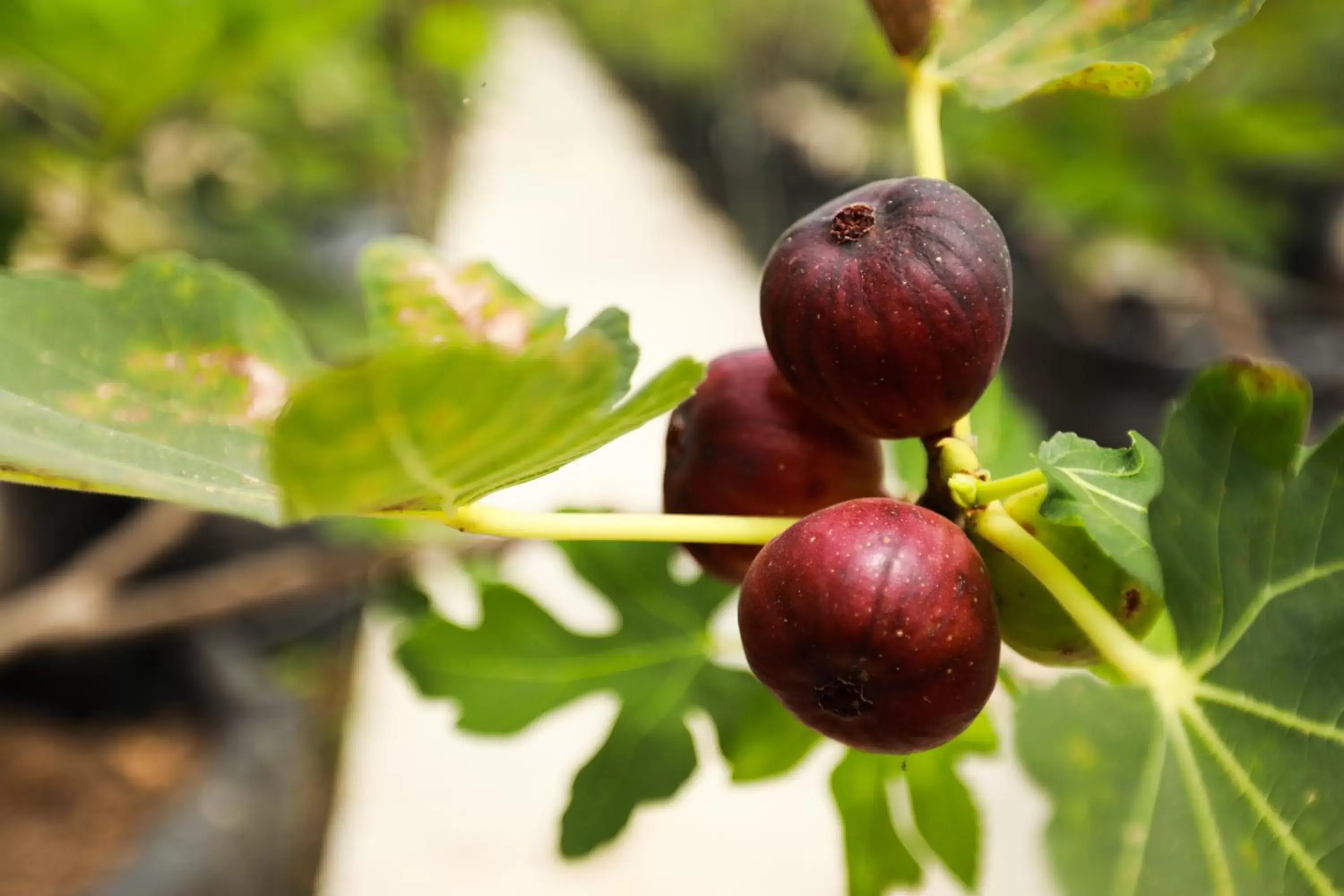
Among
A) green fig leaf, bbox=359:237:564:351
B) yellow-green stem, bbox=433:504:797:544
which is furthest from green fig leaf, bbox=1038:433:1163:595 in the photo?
green fig leaf, bbox=359:237:564:351

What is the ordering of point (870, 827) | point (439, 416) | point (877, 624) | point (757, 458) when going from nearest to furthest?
point (439, 416), point (877, 624), point (757, 458), point (870, 827)

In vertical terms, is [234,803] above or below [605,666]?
below

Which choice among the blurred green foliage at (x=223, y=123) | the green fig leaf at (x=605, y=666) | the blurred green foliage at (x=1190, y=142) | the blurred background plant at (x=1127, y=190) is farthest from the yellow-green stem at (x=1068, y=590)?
the blurred green foliage at (x=223, y=123)

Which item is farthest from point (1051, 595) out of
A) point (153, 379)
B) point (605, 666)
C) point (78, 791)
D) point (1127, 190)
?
point (78, 791)

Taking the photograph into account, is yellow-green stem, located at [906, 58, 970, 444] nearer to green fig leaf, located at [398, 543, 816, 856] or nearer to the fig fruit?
the fig fruit

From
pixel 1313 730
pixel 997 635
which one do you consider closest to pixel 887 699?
pixel 997 635

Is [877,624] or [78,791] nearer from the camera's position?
[877,624]

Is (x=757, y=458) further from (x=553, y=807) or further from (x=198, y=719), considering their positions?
(x=198, y=719)
